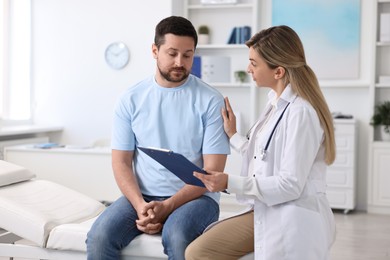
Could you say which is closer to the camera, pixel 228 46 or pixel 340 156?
pixel 340 156

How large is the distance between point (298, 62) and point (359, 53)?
3.85 meters

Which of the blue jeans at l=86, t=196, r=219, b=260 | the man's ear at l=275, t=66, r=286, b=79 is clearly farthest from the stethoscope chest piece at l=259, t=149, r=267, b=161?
the blue jeans at l=86, t=196, r=219, b=260

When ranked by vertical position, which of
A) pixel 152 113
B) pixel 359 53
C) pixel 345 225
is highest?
pixel 359 53

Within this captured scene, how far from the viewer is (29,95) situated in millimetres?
6551

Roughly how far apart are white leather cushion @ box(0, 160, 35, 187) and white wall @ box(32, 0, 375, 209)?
3279 millimetres

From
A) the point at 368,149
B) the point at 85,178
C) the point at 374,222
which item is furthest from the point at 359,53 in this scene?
the point at 85,178

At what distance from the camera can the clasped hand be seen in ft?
7.75

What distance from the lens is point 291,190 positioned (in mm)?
2057

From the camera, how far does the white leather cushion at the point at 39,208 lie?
2.51 m

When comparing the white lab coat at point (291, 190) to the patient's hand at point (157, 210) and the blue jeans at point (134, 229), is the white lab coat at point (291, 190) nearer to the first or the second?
the blue jeans at point (134, 229)

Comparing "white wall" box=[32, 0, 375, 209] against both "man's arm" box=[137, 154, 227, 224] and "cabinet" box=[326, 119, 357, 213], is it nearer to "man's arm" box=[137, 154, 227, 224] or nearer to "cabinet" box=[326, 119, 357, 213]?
"cabinet" box=[326, 119, 357, 213]

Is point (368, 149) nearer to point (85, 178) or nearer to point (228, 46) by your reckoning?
point (228, 46)

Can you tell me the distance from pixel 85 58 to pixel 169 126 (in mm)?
4064

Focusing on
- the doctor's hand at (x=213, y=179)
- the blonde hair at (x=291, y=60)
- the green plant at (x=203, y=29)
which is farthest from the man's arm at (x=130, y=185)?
the green plant at (x=203, y=29)
